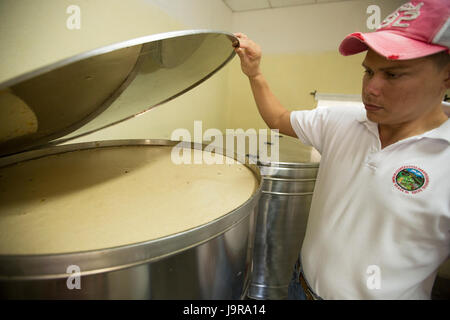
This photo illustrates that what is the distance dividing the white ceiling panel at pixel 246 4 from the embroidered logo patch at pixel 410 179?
238cm

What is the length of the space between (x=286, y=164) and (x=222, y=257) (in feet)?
2.71

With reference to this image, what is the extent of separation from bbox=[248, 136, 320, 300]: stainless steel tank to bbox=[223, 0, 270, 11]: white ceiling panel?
1.75m

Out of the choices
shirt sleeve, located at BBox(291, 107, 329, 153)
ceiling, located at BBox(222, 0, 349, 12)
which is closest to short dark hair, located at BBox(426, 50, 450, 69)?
shirt sleeve, located at BBox(291, 107, 329, 153)

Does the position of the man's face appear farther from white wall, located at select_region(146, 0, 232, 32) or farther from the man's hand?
white wall, located at select_region(146, 0, 232, 32)

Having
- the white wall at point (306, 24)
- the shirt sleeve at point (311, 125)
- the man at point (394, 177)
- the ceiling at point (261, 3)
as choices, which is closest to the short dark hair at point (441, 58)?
the man at point (394, 177)

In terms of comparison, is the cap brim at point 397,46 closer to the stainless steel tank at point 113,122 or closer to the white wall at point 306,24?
the stainless steel tank at point 113,122

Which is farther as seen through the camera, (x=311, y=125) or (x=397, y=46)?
(x=311, y=125)

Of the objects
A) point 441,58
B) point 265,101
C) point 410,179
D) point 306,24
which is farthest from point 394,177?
point 306,24

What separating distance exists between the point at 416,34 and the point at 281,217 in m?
1.04

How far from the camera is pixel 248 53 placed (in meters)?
0.93

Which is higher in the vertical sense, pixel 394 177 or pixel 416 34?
pixel 416 34

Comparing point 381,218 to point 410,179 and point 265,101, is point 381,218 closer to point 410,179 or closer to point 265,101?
point 410,179

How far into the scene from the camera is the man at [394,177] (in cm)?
59

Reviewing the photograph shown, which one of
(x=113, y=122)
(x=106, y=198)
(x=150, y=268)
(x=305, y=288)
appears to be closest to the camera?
(x=150, y=268)
